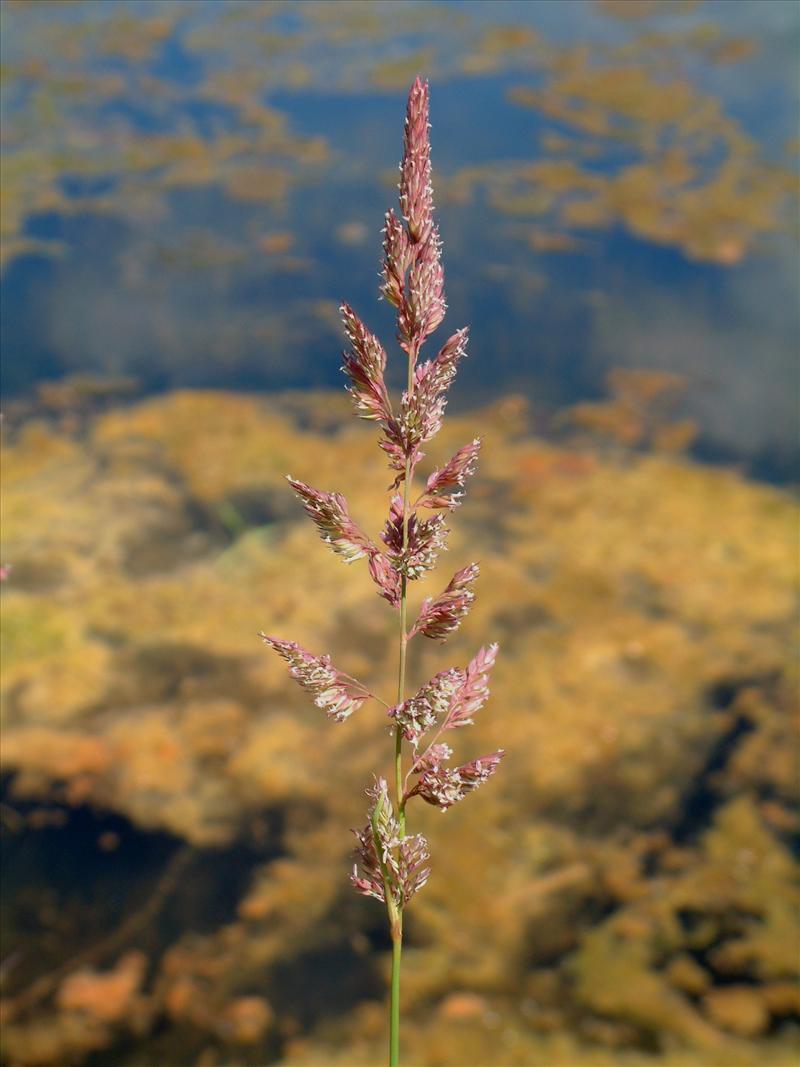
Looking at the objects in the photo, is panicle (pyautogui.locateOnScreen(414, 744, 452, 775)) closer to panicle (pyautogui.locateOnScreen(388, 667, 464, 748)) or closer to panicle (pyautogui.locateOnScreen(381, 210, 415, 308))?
panicle (pyautogui.locateOnScreen(388, 667, 464, 748))

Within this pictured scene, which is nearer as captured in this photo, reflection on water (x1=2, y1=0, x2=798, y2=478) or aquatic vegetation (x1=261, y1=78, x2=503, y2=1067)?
aquatic vegetation (x1=261, y1=78, x2=503, y2=1067)

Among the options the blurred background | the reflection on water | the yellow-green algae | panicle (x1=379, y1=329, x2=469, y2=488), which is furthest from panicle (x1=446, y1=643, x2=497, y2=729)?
the reflection on water

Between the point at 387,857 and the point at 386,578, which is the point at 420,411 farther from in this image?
the point at 387,857

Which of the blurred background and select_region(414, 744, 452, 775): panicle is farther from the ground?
select_region(414, 744, 452, 775): panicle

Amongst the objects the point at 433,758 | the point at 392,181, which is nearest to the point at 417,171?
the point at 433,758

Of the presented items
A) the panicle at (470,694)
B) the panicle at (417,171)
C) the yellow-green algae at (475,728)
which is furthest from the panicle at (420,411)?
the yellow-green algae at (475,728)
